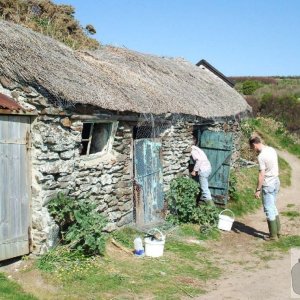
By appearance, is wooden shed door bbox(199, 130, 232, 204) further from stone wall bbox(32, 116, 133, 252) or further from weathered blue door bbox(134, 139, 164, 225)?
stone wall bbox(32, 116, 133, 252)

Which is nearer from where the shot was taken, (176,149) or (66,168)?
(66,168)

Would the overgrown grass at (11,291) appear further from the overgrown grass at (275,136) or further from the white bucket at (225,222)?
the overgrown grass at (275,136)

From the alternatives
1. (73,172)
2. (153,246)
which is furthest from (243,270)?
(73,172)

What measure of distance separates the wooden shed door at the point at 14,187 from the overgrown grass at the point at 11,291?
17.4 inches

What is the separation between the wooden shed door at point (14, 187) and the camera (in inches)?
239

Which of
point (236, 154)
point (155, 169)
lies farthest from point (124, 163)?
point (236, 154)

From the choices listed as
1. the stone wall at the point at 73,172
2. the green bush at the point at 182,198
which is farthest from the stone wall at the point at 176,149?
the stone wall at the point at 73,172

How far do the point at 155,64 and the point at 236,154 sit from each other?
4.41m

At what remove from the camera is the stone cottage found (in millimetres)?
6285

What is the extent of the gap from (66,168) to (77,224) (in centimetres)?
84

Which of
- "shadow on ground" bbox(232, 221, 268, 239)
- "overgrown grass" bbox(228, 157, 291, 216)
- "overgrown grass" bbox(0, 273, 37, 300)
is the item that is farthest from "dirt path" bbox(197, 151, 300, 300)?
"overgrown grass" bbox(0, 273, 37, 300)

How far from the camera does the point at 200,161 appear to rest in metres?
10.2

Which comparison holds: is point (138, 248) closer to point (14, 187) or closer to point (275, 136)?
point (14, 187)

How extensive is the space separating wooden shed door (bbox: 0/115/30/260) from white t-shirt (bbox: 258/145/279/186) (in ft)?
14.4
